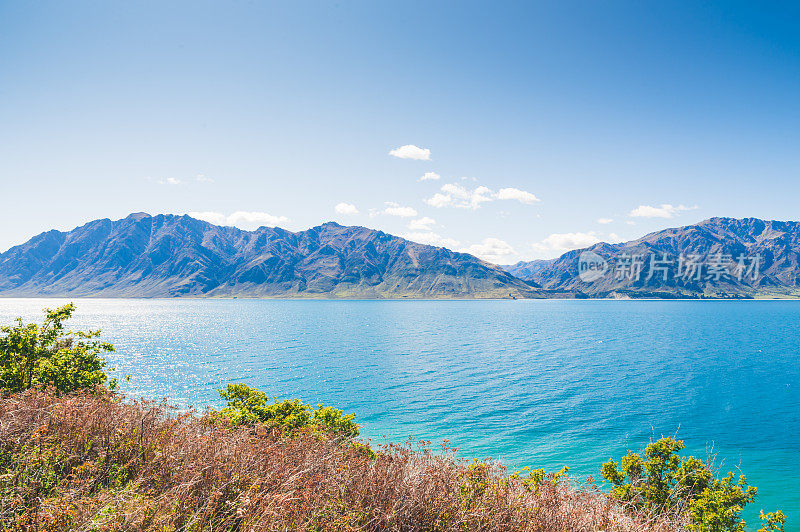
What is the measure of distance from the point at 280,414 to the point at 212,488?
2536 centimetres

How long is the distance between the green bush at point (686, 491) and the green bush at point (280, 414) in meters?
21.8

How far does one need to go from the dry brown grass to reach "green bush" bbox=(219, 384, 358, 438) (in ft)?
58.9

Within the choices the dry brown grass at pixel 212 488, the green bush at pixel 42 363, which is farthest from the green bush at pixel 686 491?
the green bush at pixel 42 363

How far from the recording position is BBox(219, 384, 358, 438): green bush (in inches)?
1259

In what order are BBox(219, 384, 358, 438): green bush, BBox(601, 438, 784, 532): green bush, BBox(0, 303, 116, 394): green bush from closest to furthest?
BBox(601, 438, 784, 532): green bush
BBox(0, 303, 116, 394): green bush
BBox(219, 384, 358, 438): green bush

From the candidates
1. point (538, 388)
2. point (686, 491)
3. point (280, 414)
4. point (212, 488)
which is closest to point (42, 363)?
point (280, 414)

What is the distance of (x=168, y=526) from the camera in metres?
9.17

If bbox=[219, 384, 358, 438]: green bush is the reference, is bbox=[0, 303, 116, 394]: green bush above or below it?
above

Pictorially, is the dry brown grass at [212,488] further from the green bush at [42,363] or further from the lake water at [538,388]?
the lake water at [538,388]

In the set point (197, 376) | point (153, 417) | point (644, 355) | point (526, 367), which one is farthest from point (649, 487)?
point (644, 355)

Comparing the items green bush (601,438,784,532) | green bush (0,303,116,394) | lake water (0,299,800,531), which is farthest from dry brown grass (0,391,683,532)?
lake water (0,299,800,531)

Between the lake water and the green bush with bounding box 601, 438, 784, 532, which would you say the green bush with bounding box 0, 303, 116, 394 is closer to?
the lake water

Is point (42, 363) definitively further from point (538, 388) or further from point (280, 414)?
point (538, 388)

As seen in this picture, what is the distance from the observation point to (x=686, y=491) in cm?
2625
